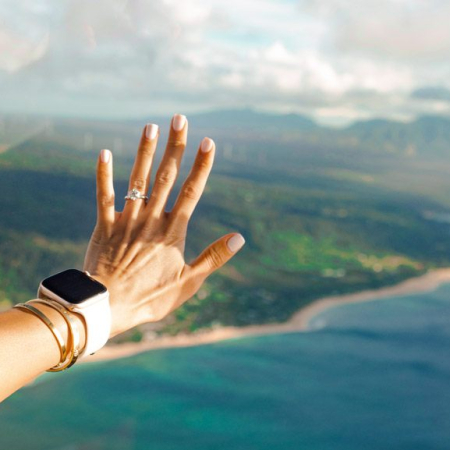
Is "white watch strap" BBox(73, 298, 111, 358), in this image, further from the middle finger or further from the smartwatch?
the middle finger

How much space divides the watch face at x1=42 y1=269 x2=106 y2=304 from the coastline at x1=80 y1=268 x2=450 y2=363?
1542 centimetres

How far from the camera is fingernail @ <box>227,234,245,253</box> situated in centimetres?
64

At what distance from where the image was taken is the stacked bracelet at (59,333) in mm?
496

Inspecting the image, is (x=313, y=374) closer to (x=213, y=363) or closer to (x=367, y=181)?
(x=213, y=363)

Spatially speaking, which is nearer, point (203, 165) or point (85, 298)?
point (85, 298)

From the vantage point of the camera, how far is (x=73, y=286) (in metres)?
0.53

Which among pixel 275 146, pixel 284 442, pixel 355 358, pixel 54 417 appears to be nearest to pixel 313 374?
pixel 355 358

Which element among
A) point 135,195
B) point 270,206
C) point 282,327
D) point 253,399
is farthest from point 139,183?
point 270,206

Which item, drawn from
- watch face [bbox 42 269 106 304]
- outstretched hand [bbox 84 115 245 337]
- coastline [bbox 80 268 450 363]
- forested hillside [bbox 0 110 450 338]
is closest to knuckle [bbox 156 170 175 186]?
outstretched hand [bbox 84 115 245 337]

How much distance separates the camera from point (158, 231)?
646 mm

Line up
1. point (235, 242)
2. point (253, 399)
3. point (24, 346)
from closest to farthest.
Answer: point (24, 346)
point (235, 242)
point (253, 399)

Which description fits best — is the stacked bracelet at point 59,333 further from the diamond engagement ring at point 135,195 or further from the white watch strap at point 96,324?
the diamond engagement ring at point 135,195

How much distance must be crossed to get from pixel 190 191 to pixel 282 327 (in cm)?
1902

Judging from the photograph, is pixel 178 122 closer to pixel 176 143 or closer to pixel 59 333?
pixel 176 143
